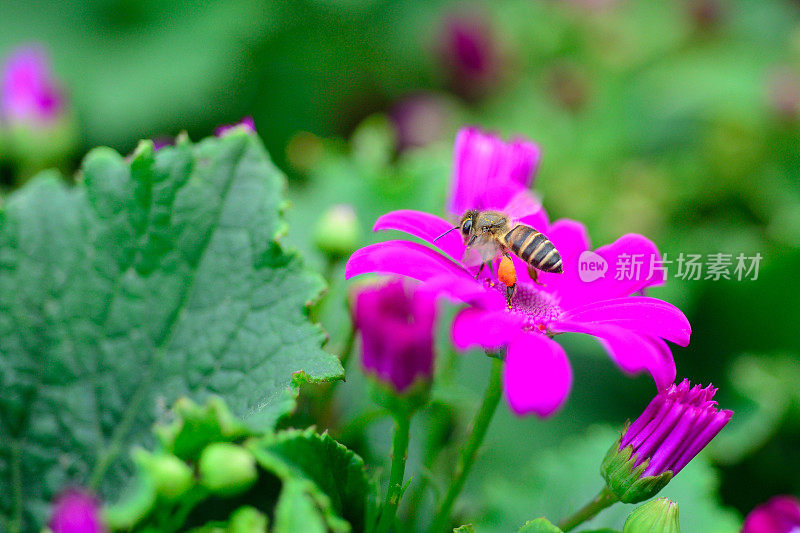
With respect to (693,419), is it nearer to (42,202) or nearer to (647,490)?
(647,490)

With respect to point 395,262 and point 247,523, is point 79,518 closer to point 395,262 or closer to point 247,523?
point 247,523

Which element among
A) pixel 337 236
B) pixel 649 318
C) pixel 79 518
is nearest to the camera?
pixel 79 518

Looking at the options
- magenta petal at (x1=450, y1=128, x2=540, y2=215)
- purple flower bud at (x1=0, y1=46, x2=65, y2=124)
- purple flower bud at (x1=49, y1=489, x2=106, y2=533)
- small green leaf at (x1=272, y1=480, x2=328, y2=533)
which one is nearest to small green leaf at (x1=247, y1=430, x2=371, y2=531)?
small green leaf at (x1=272, y1=480, x2=328, y2=533)

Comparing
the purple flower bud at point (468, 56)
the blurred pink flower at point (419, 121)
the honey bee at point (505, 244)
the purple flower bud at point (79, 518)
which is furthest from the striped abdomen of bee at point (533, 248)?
the purple flower bud at point (468, 56)

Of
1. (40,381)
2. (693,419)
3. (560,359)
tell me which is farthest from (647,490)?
(40,381)

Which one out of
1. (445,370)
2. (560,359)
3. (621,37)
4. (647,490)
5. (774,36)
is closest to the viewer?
(560,359)

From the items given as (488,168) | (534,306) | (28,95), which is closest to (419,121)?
(28,95)

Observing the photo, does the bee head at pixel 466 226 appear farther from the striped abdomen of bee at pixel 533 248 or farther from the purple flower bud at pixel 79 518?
the purple flower bud at pixel 79 518
